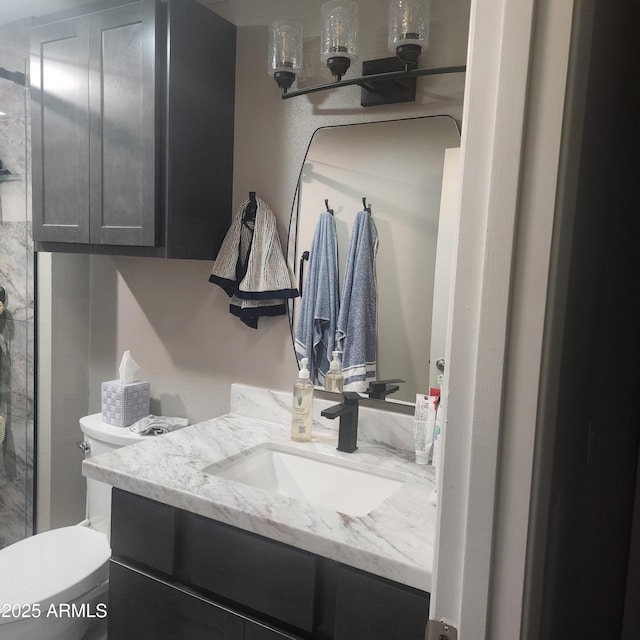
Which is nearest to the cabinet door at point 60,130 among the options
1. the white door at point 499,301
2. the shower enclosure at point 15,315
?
the shower enclosure at point 15,315

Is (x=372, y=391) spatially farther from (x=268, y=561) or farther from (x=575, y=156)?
(x=575, y=156)

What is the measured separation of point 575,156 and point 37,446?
230 cm

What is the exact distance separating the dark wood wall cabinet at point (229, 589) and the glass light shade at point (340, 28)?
4.05 feet

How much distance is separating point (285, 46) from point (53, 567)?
1693mm

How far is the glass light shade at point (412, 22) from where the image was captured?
1392 mm

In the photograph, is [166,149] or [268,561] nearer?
[268,561]

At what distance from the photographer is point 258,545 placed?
1.11 meters

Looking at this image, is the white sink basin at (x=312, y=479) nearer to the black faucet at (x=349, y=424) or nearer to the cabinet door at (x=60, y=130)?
the black faucet at (x=349, y=424)

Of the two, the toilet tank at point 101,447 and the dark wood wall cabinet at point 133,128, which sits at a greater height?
the dark wood wall cabinet at point 133,128

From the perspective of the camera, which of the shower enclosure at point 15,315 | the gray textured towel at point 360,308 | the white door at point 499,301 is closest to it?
the white door at point 499,301

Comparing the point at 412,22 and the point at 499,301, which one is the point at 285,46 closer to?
the point at 412,22

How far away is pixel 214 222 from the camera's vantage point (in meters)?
1.78

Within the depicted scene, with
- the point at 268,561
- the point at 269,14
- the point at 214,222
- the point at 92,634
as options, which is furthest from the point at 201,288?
the point at 92,634

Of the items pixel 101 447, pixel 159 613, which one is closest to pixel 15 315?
pixel 101 447
